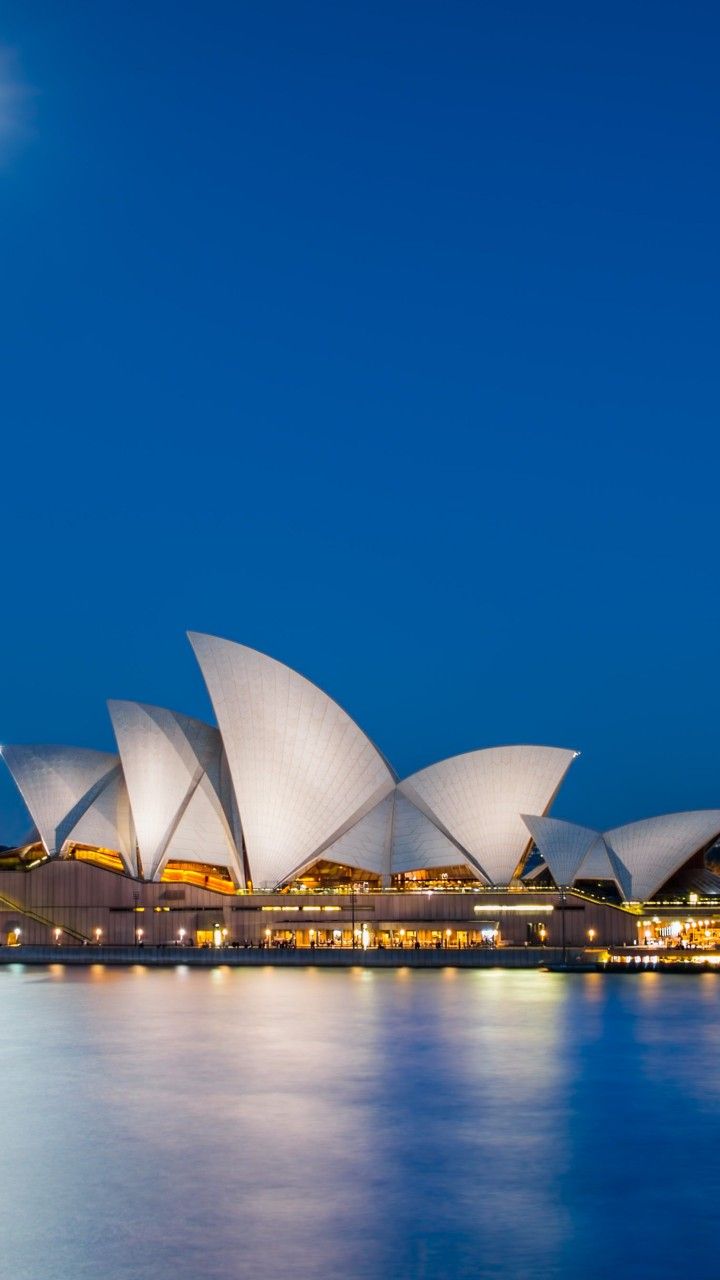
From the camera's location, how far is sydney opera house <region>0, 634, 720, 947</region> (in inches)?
2181

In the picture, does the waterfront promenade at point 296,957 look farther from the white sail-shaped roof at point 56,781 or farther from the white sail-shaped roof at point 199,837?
the white sail-shaped roof at point 56,781

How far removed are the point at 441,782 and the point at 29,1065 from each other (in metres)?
31.5

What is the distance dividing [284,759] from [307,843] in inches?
150

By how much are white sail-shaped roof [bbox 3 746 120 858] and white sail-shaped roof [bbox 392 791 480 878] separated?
11.9m

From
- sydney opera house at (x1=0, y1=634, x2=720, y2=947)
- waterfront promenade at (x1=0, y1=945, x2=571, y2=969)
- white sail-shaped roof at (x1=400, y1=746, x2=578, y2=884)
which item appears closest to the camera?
waterfront promenade at (x1=0, y1=945, x2=571, y2=969)

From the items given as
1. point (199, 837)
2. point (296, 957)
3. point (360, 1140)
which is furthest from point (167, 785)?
point (360, 1140)

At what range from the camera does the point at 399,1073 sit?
25531 millimetres

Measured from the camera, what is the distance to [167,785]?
57562 millimetres

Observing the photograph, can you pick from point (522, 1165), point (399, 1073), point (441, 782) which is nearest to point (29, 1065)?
point (399, 1073)

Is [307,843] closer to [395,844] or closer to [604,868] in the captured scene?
[395,844]

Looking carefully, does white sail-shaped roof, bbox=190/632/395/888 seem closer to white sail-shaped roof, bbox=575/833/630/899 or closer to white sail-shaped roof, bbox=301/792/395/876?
white sail-shaped roof, bbox=301/792/395/876

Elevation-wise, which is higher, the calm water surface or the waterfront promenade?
the waterfront promenade

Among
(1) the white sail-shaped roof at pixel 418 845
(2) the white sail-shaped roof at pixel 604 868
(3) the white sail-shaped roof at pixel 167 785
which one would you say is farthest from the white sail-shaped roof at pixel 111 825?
(2) the white sail-shaped roof at pixel 604 868

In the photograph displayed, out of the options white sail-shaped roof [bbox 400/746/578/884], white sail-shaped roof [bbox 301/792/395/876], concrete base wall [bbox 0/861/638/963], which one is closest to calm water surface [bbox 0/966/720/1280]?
concrete base wall [bbox 0/861/638/963]
